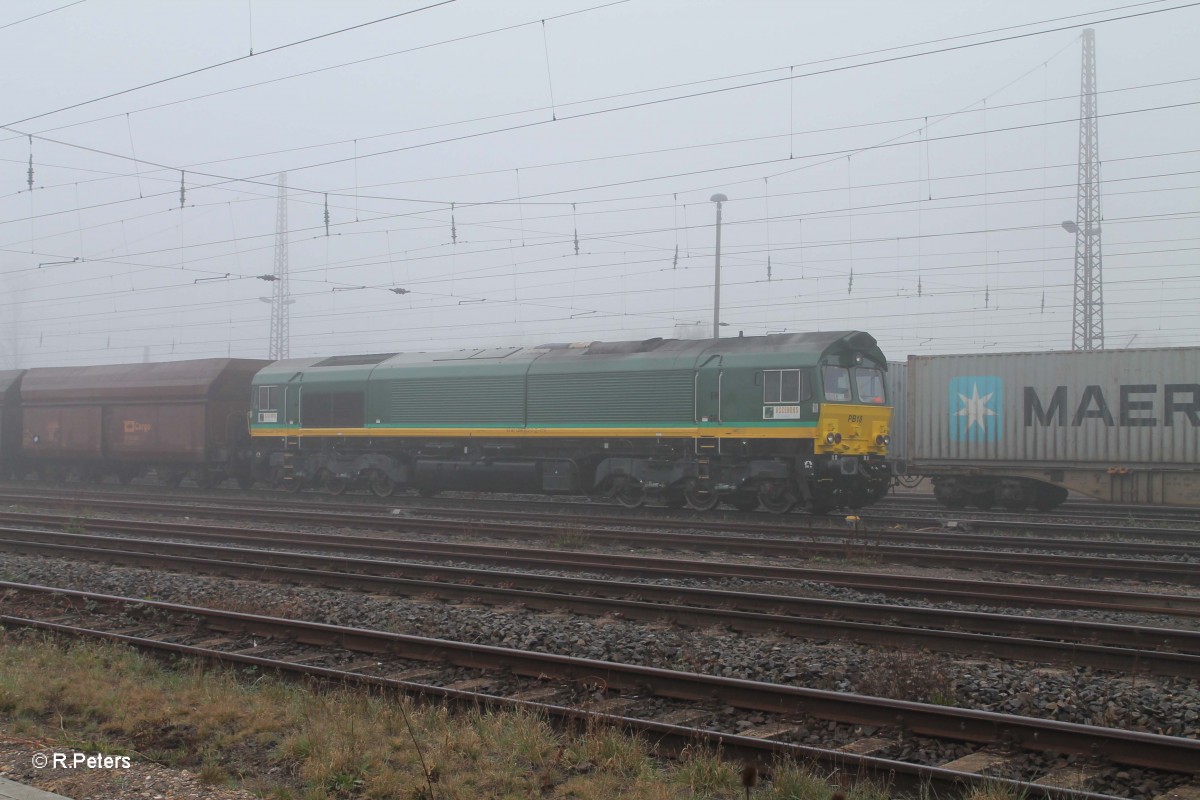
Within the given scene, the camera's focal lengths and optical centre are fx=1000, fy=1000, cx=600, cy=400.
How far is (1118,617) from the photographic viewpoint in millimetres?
10336

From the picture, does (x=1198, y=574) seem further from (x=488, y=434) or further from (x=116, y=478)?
(x=116, y=478)

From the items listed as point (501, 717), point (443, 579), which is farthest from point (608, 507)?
point (501, 717)

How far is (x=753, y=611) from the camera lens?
35.0 ft

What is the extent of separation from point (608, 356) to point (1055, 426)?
9.99m

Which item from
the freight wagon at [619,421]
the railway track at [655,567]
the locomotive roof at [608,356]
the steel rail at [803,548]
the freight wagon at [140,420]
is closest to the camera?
the railway track at [655,567]

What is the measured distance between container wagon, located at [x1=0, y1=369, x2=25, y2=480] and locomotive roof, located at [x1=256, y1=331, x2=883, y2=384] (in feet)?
40.3

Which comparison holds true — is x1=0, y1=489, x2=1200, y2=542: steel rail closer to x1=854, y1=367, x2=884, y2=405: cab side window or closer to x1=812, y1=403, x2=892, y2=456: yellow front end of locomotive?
x1=812, y1=403, x2=892, y2=456: yellow front end of locomotive

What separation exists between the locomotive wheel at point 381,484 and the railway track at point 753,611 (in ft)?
34.8

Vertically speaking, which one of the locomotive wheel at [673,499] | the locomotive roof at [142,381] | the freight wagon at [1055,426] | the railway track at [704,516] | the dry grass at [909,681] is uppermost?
the locomotive roof at [142,381]

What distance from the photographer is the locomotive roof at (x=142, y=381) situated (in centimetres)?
2902

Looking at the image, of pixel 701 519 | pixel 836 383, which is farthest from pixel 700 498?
pixel 836 383

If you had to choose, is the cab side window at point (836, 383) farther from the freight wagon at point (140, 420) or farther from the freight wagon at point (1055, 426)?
the freight wagon at point (140, 420)

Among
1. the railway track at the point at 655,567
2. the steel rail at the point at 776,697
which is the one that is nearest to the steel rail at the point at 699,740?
the steel rail at the point at 776,697

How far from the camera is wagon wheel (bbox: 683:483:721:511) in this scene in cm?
2086
